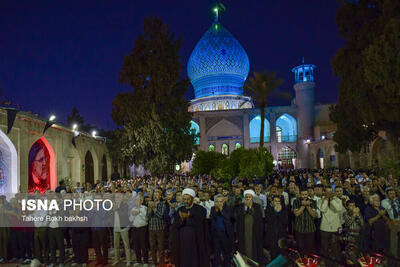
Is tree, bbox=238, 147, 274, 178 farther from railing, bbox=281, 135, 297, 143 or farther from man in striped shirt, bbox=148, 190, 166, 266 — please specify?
railing, bbox=281, 135, 297, 143

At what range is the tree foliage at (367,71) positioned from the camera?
42.5 ft

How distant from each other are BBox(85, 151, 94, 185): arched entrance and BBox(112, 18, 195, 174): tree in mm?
2335

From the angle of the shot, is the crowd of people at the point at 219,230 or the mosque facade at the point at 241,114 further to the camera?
the mosque facade at the point at 241,114

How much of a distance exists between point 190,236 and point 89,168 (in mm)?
16733

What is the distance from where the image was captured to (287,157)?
127 feet

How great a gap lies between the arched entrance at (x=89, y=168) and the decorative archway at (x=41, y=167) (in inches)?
178

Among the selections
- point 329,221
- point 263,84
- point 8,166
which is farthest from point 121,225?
point 263,84

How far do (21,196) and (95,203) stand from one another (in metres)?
2.15

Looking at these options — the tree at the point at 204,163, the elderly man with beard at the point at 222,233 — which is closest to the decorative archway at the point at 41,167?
the tree at the point at 204,163

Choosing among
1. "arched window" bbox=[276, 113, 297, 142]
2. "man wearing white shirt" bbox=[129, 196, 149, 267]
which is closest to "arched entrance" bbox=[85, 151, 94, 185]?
"man wearing white shirt" bbox=[129, 196, 149, 267]

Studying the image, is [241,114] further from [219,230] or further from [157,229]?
[219,230]

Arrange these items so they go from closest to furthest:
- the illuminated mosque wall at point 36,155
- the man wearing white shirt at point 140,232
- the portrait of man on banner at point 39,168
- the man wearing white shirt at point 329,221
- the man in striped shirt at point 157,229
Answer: the man wearing white shirt at point 329,221, the man in striped shirt at point 157,229, the man wearing white shirt at point 140,232, the illuminated mosque wall at point 36,155, the portrait of man on banner at point 39,168

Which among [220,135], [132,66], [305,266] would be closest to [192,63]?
[220,135]

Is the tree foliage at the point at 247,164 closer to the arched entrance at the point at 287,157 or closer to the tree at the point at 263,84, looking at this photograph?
the tree at the point at 263,84
